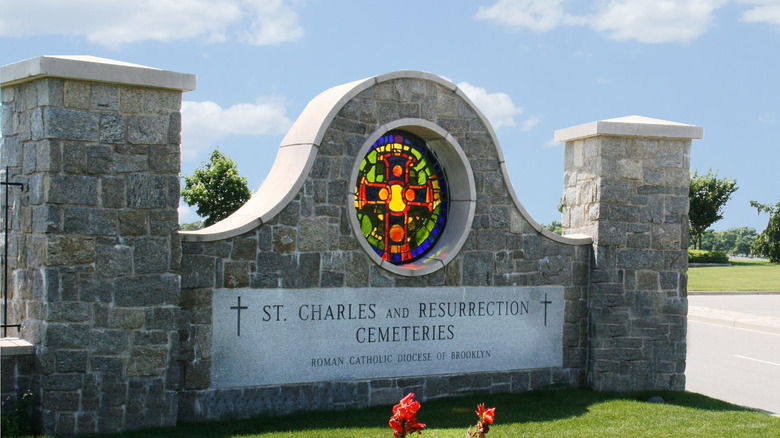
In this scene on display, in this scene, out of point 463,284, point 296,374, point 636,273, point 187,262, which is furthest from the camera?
point 636,273

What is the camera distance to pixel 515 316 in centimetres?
908

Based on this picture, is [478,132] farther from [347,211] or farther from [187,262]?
[187,262]

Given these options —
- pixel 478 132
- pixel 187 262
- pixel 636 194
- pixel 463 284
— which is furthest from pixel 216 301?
pixel 636 194

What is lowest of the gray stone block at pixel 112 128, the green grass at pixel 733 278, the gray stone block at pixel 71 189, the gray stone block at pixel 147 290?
the green grass at pixel 733 278

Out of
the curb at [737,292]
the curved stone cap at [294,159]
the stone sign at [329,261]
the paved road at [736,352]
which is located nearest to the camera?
the stone sign at [329,261]

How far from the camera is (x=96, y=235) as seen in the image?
6.72m

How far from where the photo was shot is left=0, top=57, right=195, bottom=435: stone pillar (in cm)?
661

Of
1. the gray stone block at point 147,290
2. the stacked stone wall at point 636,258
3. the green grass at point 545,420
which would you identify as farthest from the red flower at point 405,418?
the stacked stone wall at point 636,258

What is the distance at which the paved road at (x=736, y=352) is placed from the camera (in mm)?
10227

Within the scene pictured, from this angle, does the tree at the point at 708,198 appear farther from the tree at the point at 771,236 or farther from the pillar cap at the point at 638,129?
the pillar cap at the point at 638,129

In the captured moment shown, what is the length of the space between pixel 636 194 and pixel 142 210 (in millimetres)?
5744

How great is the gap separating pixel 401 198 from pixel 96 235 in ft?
10.6

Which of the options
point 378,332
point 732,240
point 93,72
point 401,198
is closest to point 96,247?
point 93,72

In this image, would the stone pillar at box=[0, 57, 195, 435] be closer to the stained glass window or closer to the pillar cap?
the stained glass window
